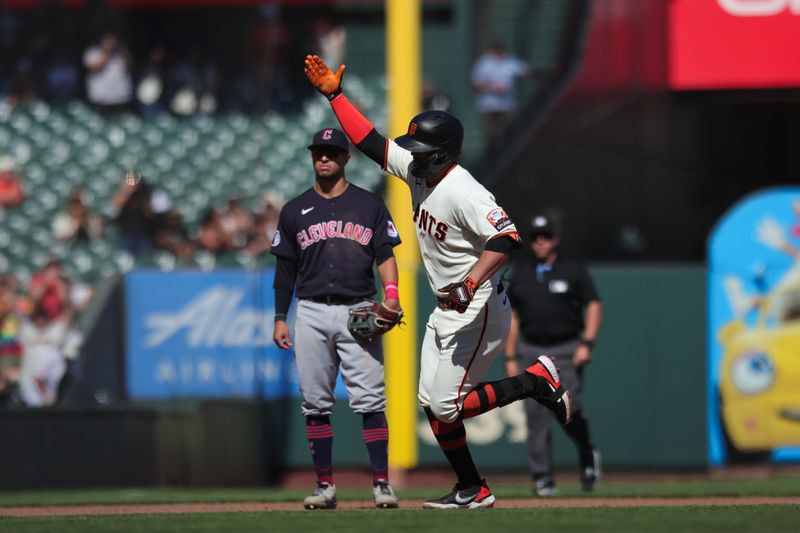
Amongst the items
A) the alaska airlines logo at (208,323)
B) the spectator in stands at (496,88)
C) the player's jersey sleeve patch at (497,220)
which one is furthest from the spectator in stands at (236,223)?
the player's jersey sleeve patch at (497,220)

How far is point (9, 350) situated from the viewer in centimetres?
1223

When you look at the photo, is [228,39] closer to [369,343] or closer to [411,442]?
[411,442]

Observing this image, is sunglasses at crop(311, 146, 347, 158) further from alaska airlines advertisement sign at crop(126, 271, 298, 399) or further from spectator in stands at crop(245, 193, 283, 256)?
spectator in stands at crop(245, 193, 283, 256)

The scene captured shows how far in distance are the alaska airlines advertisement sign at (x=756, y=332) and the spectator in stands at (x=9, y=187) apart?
7.70 m

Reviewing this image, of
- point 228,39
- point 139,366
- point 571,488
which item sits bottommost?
point 571,488

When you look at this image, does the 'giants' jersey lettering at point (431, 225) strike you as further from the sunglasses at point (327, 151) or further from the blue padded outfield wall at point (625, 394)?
the blue padded outfield wall at point (625, 394)

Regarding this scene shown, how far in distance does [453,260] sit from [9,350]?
22.1 feet

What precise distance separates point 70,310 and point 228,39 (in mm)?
8882

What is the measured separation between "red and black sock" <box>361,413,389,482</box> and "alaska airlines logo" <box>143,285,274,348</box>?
536 cm

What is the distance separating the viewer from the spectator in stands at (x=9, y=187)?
1541 centimetres

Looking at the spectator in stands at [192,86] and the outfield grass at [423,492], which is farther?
the spectator in stands at [192,86]

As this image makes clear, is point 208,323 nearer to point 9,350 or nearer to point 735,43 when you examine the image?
point 9,350

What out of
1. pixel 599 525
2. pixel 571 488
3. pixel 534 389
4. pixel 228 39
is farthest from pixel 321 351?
pixel 228 39

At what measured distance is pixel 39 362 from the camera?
1203cm
